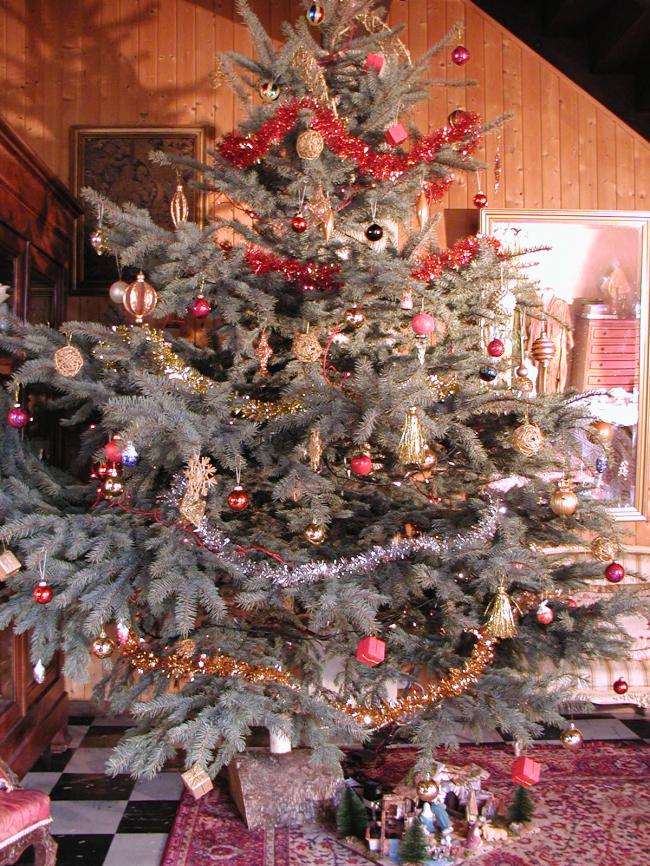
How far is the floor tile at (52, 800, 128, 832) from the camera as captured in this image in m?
2.41

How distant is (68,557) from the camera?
7.30 feet

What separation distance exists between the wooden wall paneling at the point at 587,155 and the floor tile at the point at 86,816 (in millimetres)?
3121

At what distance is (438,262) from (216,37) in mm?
1679

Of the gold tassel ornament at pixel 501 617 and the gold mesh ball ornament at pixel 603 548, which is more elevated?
the gold mesh ball ornament at pixel 603 548

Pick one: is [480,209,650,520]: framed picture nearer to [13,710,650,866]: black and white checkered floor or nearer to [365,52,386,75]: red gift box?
[365,52,386,75]: red gift box

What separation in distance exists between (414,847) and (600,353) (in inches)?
90.6

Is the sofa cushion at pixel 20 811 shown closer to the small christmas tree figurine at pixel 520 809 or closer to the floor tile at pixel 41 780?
the floor tile at pixel 41 780

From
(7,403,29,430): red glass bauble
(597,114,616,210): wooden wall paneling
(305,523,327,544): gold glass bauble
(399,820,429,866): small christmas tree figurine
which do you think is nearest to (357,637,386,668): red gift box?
(305,523,327,544): gold glass bauble

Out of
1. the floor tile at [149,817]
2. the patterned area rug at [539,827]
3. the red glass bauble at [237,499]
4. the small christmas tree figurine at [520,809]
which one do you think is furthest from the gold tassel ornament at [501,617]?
the floor tile at [149,817]

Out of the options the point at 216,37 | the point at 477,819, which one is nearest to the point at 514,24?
the point at 216,37

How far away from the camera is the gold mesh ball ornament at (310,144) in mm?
2328

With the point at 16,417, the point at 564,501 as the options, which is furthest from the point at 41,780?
the point at 564,501

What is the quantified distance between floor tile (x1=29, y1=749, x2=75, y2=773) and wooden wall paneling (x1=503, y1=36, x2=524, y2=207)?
2.96 meters

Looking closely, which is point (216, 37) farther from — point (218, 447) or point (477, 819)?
point (477, 819)
